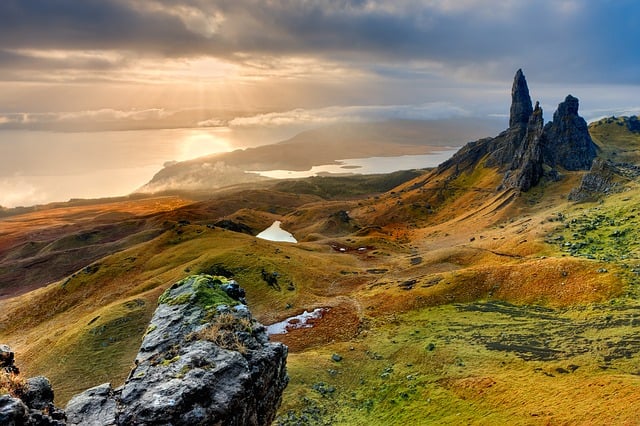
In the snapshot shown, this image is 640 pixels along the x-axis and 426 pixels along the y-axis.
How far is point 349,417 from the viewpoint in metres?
37.2

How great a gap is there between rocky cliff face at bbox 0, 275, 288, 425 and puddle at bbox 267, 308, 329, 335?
40361 millimetres

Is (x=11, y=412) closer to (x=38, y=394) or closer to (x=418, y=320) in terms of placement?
(x=38, y=394)

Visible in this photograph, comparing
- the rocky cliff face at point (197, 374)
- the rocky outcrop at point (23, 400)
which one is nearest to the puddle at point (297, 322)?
the rocky cliff face at point (197, 374)

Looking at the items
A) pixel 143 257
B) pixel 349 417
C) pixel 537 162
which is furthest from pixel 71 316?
pixel 537 162

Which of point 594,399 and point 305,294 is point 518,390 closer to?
point 594,399

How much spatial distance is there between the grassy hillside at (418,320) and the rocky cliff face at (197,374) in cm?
1914

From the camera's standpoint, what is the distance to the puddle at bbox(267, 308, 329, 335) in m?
62.2

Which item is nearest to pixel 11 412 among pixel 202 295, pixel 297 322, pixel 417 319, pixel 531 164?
pixel 202 295

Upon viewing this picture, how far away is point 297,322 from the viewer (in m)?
64.2

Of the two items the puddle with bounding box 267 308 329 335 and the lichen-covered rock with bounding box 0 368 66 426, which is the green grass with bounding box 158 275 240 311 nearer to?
the lichen-covered rock with bounding box 0 368 66 426

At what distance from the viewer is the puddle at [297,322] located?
62.2 metres

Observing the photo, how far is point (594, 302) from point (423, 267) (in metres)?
39.2

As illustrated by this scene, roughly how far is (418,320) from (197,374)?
153 feet

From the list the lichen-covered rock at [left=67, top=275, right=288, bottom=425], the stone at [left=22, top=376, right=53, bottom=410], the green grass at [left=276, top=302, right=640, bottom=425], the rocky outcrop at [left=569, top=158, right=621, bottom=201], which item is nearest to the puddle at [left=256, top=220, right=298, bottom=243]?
the rocky outcrop at [left=569, top=158, right=621, bottom=201]
